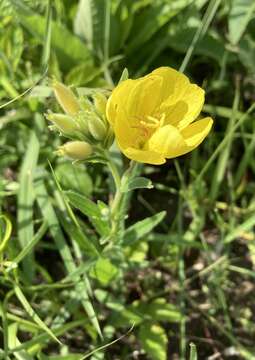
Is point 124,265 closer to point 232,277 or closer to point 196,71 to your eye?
point 232,277

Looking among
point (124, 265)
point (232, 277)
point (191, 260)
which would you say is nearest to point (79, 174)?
point (124, 265)

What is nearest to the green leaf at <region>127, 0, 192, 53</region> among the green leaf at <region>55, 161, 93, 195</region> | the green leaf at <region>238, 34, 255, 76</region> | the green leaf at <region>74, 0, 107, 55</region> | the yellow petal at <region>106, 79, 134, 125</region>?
the green leaf at <region>74, 0, 107, 55</region>

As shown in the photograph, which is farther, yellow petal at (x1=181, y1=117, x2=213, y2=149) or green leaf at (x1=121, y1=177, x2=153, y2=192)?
green leaf at (x1=121, y1=177, x2=153, y2=192)

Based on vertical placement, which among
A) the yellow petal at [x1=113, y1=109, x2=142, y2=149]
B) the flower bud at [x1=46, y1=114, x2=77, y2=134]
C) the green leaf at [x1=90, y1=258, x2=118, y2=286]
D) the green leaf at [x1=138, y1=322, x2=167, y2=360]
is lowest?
the green leaf at [x1=138, y1=322, x2=167, y2=360]

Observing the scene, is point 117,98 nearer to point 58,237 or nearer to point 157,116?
point 157,116

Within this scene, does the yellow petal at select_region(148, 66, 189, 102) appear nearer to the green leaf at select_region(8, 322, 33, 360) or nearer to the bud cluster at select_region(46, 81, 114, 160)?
the bud cluster at select_region(46, 81, 114, 160)

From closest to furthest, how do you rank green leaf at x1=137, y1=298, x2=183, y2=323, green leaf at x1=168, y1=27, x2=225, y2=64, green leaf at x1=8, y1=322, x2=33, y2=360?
green leaf at x1=8, y1=322, x2=33, y2=360 → green leaf at x1=137, y1=298, x2=183, y2=323 → green leaf at x1=168, y1=27, x2=225, y2=64

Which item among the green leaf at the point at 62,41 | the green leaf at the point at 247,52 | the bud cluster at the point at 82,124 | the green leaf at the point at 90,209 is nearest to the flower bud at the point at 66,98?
the bud cluster at the point at 82,124

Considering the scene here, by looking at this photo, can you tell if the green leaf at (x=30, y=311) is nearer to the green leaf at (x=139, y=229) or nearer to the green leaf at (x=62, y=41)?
the green leaf at (x=139, y=229)
